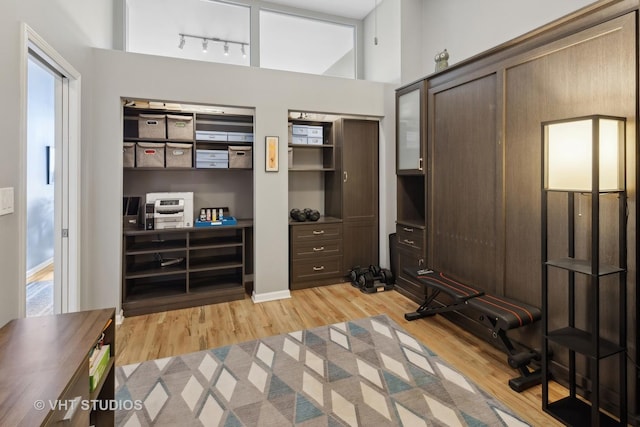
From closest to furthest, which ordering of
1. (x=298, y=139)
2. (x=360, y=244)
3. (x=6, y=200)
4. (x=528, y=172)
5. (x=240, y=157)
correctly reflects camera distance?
(x=6, y=200) < (x=528, y=172) < (x=240, y=157) < (x=298, y=139) < (x=360, y=244)

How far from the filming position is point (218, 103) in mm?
3438

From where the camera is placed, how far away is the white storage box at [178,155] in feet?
11.8

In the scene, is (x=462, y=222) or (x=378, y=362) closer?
(x=378, y=362)

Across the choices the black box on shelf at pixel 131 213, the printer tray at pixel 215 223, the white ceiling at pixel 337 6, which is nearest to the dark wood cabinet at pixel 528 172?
the white ceiling at pixel 337 6

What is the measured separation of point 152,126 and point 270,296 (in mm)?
2297

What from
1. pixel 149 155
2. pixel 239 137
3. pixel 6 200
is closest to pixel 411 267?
pixel 239 137

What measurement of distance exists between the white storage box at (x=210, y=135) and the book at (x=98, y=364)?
2619 mm

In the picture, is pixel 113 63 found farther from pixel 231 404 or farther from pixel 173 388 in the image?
pixel 231 404

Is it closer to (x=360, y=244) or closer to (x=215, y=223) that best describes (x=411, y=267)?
(x=360, y=244)

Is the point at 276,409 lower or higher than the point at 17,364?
lower

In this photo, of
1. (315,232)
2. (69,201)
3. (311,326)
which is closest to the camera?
(69,201)

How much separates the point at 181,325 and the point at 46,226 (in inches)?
61.8

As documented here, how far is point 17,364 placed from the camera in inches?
45.4

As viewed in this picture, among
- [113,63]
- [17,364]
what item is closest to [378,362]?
[17,364]
